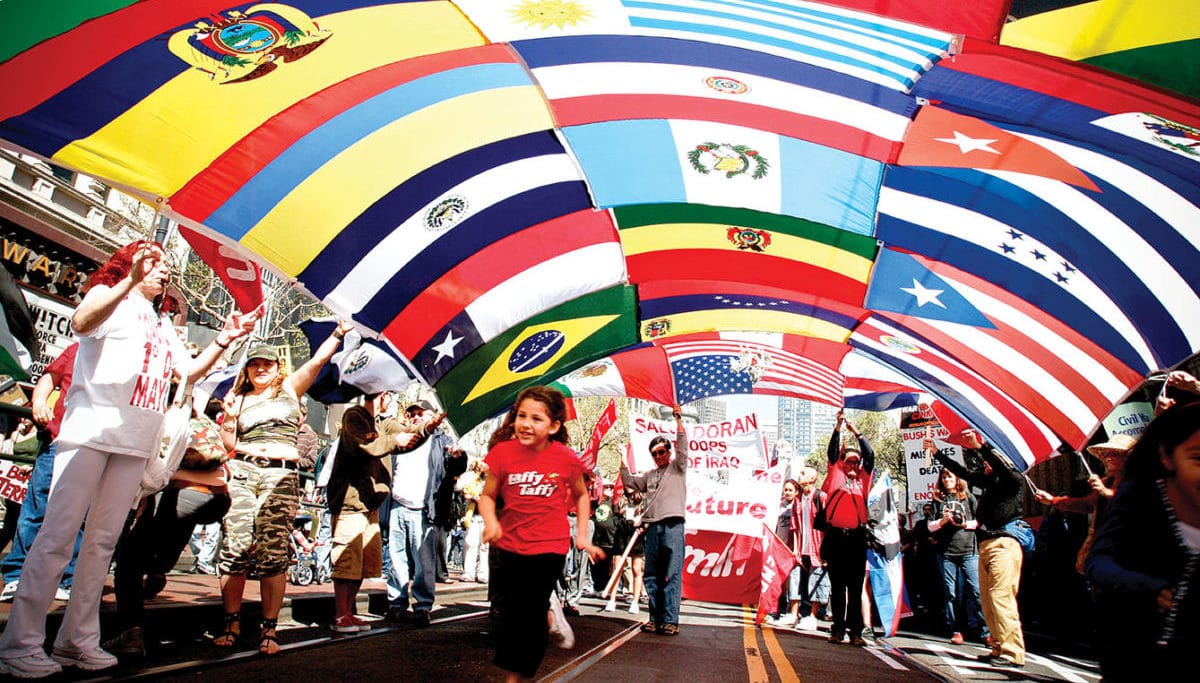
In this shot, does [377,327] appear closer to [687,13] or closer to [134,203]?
[687,13]

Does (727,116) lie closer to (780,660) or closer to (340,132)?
(340,132)

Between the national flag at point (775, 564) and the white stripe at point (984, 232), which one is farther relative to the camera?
the national flag at point (775, 564)

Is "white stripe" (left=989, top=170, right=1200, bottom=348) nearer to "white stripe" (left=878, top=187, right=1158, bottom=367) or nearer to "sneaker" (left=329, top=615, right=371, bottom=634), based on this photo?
"white stripe" (left=878, top=187, right=1158, bottom=367)

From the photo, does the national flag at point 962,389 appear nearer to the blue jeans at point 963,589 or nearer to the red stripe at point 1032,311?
the blue jeans at point 963,589

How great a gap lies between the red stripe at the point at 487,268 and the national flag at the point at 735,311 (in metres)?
1.80

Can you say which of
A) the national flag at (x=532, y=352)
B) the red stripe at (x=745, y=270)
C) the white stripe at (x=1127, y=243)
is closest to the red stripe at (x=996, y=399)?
the red stripe at (x=745, y=270)

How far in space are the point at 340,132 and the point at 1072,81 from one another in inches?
208

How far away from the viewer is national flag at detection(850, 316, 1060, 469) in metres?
10.7

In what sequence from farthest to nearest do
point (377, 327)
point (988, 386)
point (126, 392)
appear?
point (988, 386), point (377, 327), point (126, 392)

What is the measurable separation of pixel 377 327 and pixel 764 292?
210 inches

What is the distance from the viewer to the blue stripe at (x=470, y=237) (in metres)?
8.52

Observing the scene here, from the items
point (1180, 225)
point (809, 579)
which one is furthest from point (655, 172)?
point (809, 579)

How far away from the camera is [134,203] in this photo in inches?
968

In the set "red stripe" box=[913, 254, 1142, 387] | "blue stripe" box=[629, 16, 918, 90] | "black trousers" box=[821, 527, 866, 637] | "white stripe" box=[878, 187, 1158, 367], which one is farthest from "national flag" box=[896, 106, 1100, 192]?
"black trousers" box=[821, 527, 866, 637]
